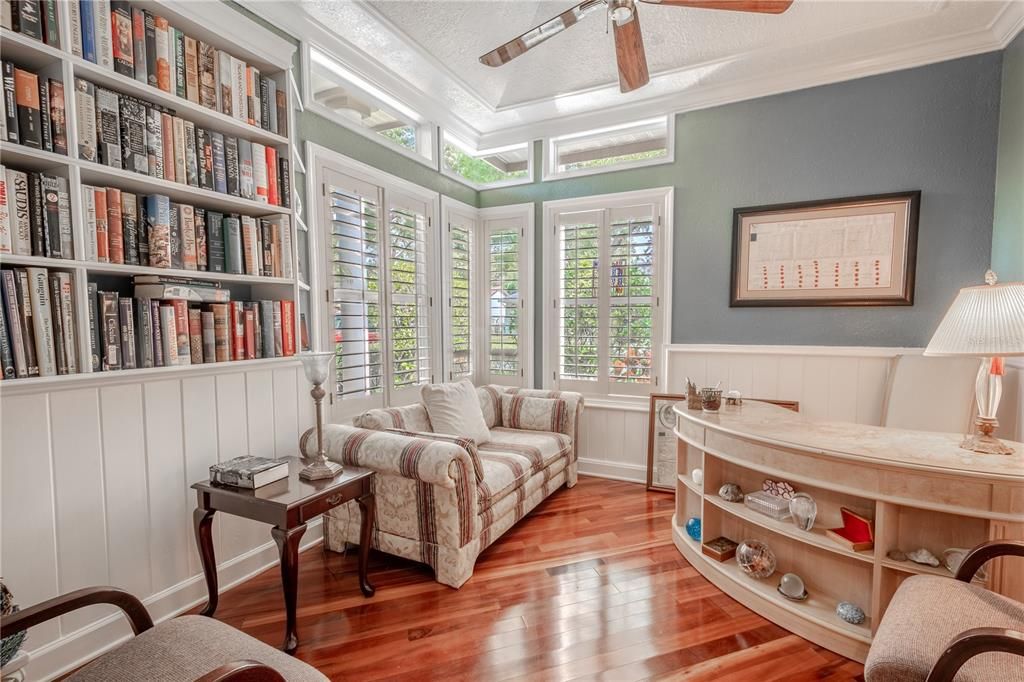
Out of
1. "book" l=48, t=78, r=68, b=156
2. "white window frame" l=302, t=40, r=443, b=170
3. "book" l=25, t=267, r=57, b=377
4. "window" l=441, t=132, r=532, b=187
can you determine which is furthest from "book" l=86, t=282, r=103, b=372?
"window" l=441, t=132, r=532, b=187

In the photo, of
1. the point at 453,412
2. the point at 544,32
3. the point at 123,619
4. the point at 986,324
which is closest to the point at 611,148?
the point at 544,32

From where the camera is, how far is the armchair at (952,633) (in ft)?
3.33

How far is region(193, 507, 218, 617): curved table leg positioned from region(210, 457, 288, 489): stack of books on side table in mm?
159

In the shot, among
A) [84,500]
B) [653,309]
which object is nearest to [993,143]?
[653,309]

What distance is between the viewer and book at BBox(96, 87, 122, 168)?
1.71 meters

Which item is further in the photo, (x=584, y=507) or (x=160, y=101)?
(x=584, y=507)

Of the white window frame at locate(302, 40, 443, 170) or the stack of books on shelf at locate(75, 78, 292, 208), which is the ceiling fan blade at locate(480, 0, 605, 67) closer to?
the white window frame at locate(302, 40, 443, 170)

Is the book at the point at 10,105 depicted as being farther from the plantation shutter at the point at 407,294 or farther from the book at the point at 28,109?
the plantation shutter at the point at 407,294

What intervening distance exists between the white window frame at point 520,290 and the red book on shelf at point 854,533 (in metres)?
2.54

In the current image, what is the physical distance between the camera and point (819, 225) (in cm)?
305

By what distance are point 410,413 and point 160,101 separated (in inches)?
77.1

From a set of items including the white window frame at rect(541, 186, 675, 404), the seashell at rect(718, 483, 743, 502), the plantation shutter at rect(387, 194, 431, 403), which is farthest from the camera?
the white window frame at rect(541, 186, 675, 404)

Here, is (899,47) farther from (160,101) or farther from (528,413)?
(160,101)

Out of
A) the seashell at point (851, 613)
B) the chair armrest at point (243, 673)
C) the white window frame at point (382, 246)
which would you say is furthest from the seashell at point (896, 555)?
the white window frame at point (382, 246)
